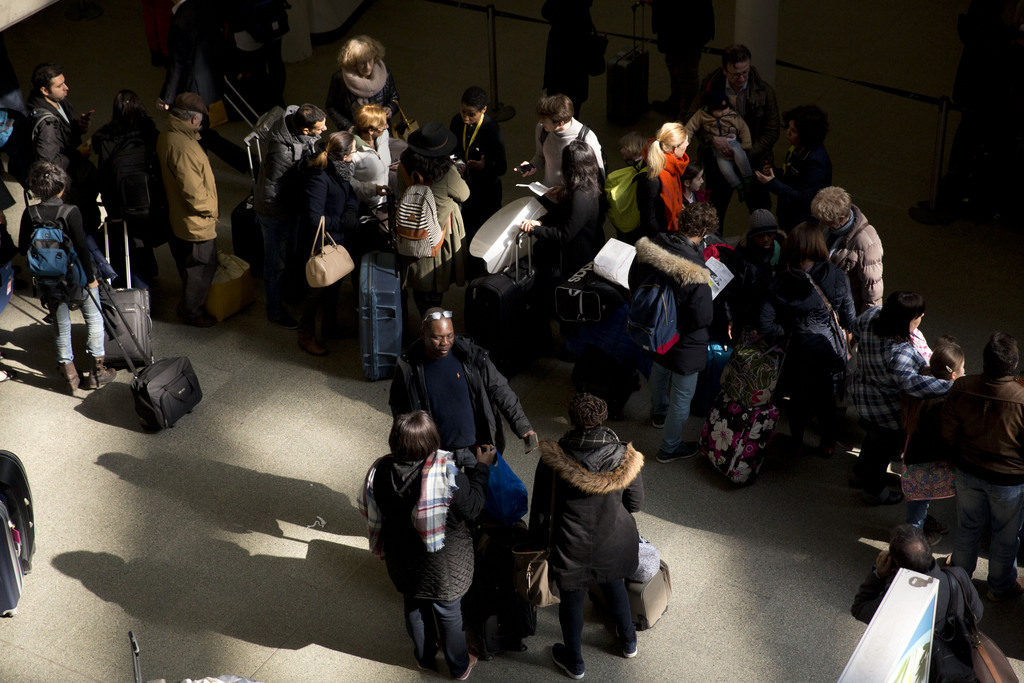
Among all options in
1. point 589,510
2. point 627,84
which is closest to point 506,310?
point 589,510

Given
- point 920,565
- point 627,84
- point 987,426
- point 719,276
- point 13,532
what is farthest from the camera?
point 627,84

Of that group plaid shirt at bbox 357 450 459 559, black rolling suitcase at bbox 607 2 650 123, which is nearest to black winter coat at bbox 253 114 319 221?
plaid shirt at bbox 357 450 459 559

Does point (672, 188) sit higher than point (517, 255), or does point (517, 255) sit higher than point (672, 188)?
point (672, 188)

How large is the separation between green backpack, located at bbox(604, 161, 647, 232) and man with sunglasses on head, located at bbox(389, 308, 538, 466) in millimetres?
1833

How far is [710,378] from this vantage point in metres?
6.50

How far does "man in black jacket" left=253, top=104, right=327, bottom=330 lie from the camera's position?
22.1ft

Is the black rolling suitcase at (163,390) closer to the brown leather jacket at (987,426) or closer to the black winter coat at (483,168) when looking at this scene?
the black winter coat at (483,168)

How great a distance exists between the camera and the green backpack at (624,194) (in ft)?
21.9

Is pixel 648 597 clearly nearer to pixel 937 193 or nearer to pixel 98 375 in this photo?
pixel 98 375

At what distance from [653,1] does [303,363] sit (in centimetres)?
409

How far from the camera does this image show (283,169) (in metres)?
6.89

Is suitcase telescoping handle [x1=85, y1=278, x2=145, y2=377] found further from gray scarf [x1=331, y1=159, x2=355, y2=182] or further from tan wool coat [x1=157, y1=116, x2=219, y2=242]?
gray scarf [x1=331, y1=159, x2=355, y2=182]

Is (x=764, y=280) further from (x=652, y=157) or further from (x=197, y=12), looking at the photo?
(x=197, y=12)

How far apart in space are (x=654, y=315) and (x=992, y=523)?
1.92 m
